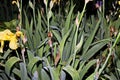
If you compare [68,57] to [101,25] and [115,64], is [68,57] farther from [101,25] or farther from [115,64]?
[101,25]

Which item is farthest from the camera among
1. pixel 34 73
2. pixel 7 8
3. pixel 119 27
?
pixel 7 8

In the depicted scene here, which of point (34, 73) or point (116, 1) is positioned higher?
point (116, 1)

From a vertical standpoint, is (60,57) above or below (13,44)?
below

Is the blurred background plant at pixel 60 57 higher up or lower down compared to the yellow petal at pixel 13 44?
lower down

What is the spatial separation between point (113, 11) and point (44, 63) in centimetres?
140

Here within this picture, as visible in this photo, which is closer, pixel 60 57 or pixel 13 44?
pixel 13 44

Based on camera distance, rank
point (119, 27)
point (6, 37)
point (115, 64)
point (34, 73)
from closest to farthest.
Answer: point (6, 37) → point (34, 73) → point (115, 64) → point (119, 27)

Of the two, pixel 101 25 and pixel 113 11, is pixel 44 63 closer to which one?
pixel 101 25

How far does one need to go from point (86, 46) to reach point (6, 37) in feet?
1.68

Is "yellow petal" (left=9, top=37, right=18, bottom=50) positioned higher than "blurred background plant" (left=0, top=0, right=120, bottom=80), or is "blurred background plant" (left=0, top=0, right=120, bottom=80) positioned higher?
"yellow petal" (left=9, top=37, right=18, bottom=50)

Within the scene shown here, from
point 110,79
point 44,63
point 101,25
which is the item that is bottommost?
point 110,79

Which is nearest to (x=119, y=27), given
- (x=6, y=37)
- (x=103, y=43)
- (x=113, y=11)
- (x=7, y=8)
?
(x=103, y=43)

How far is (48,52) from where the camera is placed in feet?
5.34

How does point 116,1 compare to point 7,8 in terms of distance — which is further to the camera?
point 7,8
